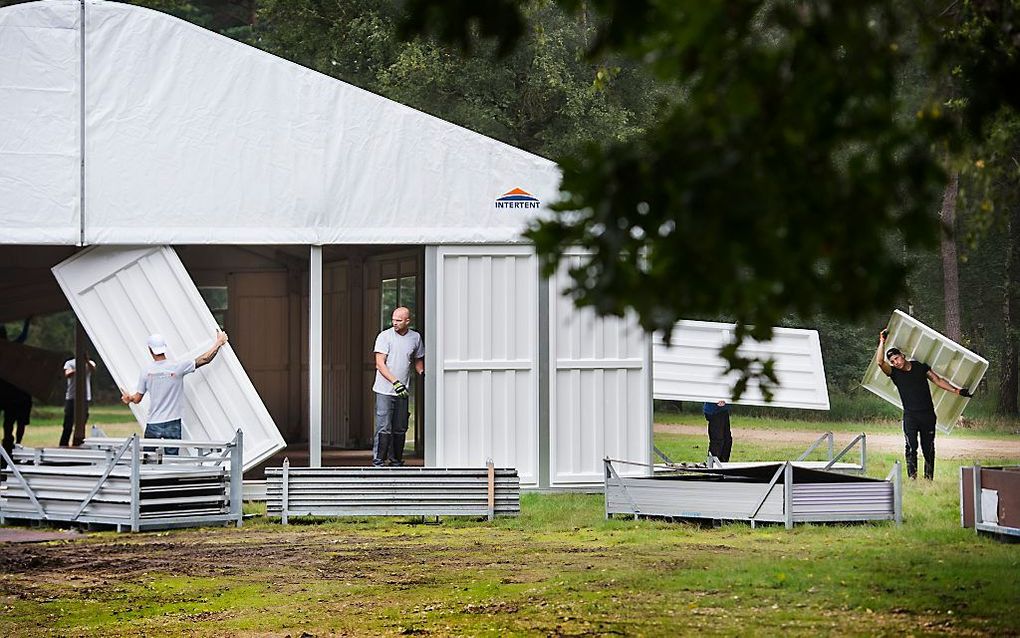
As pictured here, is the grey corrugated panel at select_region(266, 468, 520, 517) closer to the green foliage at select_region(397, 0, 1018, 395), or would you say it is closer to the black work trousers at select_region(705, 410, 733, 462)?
the black work trousers at select_region(705, 410, 733, 462)

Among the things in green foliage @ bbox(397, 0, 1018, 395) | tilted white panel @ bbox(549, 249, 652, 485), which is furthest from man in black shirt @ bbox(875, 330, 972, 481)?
green foliage @ bbox(397, 0, 1018, 395)

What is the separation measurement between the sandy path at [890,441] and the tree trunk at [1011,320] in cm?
448

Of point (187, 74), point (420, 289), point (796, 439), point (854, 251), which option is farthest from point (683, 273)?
point (796, 439)

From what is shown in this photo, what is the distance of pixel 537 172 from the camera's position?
16.0 metres

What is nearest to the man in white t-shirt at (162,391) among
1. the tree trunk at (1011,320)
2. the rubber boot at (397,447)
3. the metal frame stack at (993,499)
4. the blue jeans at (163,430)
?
the blue jeans at (163,430)

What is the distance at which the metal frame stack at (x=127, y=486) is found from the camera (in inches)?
531

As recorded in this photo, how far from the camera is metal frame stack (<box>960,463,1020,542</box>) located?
12.1 metres

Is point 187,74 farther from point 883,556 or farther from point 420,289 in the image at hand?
point 883,556

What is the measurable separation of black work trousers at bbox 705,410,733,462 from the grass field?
558 centimetres

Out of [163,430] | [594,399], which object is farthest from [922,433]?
[163,430]

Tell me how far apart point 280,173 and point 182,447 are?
2.99 m

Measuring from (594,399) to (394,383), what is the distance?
2136 millimetres

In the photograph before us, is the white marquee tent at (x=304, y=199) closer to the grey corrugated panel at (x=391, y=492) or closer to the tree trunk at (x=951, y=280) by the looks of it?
the grey corrugated panel at (x=391, y=492)

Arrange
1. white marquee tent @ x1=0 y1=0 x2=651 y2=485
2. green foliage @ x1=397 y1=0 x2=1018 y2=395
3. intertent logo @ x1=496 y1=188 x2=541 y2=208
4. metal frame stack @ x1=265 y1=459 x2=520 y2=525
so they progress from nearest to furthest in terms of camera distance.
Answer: green foliage @ x1=397 y1=0 x2=1018 y2=395 → metal frame stack @ x1=265 y1=459 x2=520 y2=525 → white marquee tent @ x1=0 y1=0 x2=651 y2=485 → intertent logo @ x1=496 y1=188 x2=541 y2=208
